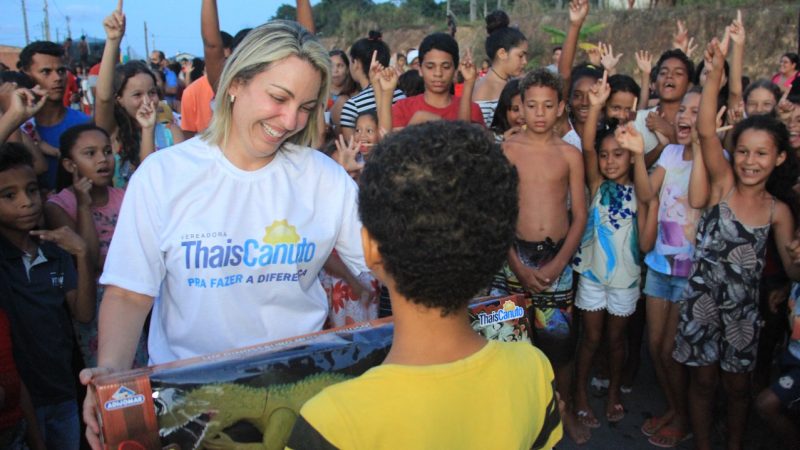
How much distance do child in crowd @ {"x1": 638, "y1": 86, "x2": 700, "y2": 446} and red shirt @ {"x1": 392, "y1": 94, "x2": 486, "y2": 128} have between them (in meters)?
1.38

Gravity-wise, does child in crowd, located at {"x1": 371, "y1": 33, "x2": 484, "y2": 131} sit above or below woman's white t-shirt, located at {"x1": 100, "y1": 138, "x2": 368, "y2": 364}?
above

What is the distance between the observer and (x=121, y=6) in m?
4.00

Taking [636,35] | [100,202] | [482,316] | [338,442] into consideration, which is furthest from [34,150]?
[636,35]

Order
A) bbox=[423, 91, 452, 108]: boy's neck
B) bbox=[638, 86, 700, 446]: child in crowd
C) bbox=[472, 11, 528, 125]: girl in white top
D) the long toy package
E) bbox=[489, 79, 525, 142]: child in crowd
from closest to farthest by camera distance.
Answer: the long toy package < bbox=[638, 86, 700, 446]: child in crowd < bbox=[489, 79, 525, 142]: child in crowd < bbox=[423, 91, 452, 108]: boy's neck < bbox=[472, 11, 528, 125]: girl in white top

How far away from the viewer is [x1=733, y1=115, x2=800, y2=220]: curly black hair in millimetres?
3326

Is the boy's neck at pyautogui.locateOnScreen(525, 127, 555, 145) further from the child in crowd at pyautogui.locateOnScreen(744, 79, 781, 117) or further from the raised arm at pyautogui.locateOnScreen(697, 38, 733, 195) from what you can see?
the child in crowd at pyautogui.locateOnScreen(744, 79, 781, 117)


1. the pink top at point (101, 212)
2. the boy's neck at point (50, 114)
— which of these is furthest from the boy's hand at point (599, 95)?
the boy's neck at point (50, 114)

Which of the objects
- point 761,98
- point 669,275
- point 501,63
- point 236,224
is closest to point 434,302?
point 236,224

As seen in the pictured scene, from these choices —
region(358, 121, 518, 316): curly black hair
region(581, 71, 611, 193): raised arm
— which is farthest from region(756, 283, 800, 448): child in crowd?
region(358, 121, 518, 316): curly black hair

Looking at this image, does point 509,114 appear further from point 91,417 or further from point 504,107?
point 91,417

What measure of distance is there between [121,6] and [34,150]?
109 cm

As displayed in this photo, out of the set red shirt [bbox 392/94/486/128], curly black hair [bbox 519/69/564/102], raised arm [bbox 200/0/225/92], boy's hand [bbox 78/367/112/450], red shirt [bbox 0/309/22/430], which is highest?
raised arm [bbox 200/0/225/92]

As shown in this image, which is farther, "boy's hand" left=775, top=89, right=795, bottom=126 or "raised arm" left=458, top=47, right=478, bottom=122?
"raised arm" left=458, top=47, right=478, bottom=122

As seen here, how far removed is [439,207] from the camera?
1.18m
